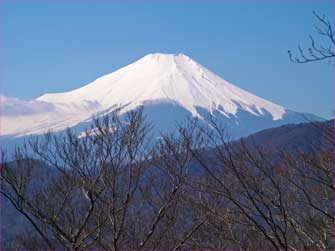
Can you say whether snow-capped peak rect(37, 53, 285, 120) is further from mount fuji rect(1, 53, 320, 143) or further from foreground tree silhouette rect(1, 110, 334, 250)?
foreground tree silhouette rect(1, 110, 334, 250)

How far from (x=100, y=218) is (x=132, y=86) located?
12055 centimetres

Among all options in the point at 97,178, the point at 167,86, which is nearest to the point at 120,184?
the point at 97,178

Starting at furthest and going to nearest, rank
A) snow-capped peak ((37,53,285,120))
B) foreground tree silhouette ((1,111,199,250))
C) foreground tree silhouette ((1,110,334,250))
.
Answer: snow-capped peak ((37,53,285,120))
foreground tree silhouette ((1,111,199,250))
foreground tree silhouette ((1,110,334,250))

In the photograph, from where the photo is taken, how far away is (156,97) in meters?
144

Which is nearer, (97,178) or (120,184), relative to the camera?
(97,178)

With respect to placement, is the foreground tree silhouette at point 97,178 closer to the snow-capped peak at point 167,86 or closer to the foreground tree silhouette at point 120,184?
the foreground tree silhouette at point 120,184

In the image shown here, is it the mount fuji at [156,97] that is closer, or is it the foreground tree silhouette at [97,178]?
the foreground tree silhouette at [97,178]

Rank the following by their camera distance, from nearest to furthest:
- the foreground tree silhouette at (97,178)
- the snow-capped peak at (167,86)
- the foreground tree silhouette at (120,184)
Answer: the foreground tree silhouette at (120,184)
the foreground tree silhouette at (97,178)
the snow-capped peak at (167,86)


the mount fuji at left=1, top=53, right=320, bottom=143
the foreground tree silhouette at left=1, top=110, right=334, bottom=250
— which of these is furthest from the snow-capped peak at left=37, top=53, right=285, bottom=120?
the foreground tree silhouette at left=1, top=110, right=334, bottom=250

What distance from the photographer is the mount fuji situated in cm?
12113

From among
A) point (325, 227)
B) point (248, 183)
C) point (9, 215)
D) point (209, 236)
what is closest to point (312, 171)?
point (325, 227)

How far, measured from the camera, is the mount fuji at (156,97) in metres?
121

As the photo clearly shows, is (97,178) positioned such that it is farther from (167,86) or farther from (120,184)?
(167,86)

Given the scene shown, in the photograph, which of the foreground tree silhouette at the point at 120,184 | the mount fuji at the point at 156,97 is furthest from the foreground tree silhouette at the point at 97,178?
the mount fuji at the point at 156,97
